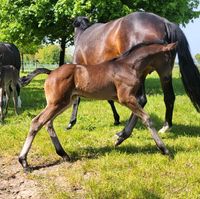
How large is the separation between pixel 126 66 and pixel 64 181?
2.00 metres

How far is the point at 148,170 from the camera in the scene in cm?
564

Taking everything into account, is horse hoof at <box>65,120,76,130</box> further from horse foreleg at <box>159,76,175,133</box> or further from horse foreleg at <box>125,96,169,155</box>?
horse foreleg at <box>125,96,169,155</box>

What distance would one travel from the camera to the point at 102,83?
243 inches

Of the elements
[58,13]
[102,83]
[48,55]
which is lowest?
[48,55]

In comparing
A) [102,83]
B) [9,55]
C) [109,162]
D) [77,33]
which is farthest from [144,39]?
[9,55]

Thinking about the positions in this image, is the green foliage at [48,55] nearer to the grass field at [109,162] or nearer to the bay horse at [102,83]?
the grass field at [109,162]

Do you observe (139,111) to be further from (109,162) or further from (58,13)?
(58,13)

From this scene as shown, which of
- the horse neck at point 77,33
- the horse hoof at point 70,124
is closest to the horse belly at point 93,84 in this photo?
the horse hoof at point 70,124

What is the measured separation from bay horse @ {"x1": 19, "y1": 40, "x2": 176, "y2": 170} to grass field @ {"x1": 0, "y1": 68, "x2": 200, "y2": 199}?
366 millimetres

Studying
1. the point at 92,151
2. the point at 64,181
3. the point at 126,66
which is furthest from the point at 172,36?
the point at 64,181

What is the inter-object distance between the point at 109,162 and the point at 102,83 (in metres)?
1.19

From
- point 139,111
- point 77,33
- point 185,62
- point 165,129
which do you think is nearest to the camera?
point 139,111

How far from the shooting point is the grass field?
5.00 metres

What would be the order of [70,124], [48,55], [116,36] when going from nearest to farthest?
[116,36] → [70,124] → [48,55]
